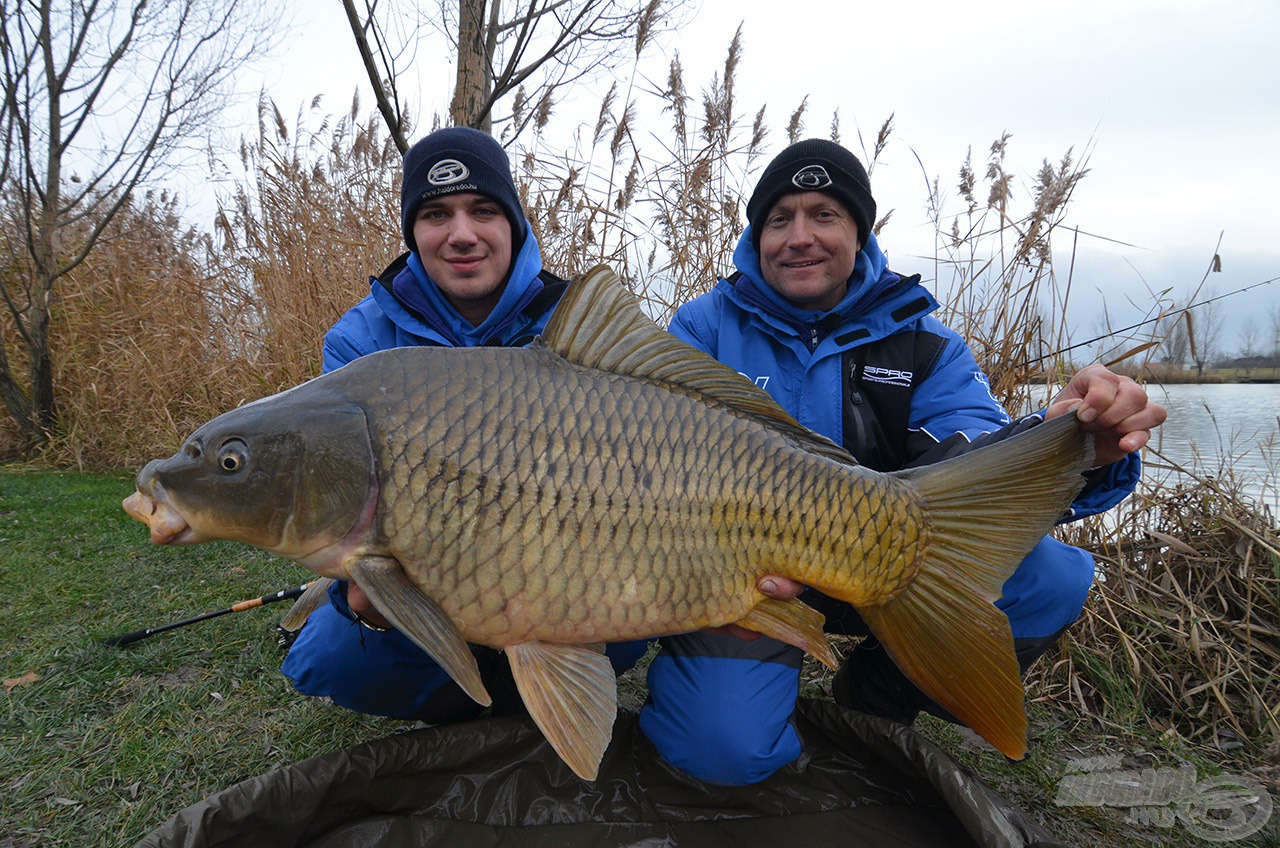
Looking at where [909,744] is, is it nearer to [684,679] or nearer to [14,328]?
[684,679]

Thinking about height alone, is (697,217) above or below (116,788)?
above

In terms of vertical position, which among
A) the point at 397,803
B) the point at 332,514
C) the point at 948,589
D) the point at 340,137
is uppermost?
the point at 340,137

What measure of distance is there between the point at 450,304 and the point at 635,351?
798 millimetres

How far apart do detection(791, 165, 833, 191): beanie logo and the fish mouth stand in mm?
1479

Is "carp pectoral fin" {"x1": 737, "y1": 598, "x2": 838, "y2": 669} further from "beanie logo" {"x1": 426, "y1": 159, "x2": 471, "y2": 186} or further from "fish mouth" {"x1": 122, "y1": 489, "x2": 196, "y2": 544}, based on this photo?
"beanie logo" {"x1": 426, "y1": 159, "x2": 471, "y2": 186}

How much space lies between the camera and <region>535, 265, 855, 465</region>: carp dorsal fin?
1.17 m

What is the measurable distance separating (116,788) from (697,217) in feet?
8.44

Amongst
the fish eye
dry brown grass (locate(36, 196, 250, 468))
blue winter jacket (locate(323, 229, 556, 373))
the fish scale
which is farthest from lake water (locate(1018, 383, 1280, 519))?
dry brown grass (locate(36, 196, 250, 468))

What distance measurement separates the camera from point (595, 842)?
4.59ft

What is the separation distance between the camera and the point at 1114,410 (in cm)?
115

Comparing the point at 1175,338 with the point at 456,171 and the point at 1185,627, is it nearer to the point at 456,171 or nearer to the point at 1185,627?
the point at 1185,627

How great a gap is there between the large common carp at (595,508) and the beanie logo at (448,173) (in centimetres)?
73

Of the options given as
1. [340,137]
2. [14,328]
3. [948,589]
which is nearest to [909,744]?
[948,589]

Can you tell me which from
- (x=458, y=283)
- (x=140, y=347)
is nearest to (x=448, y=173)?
(x=458, y=283)
